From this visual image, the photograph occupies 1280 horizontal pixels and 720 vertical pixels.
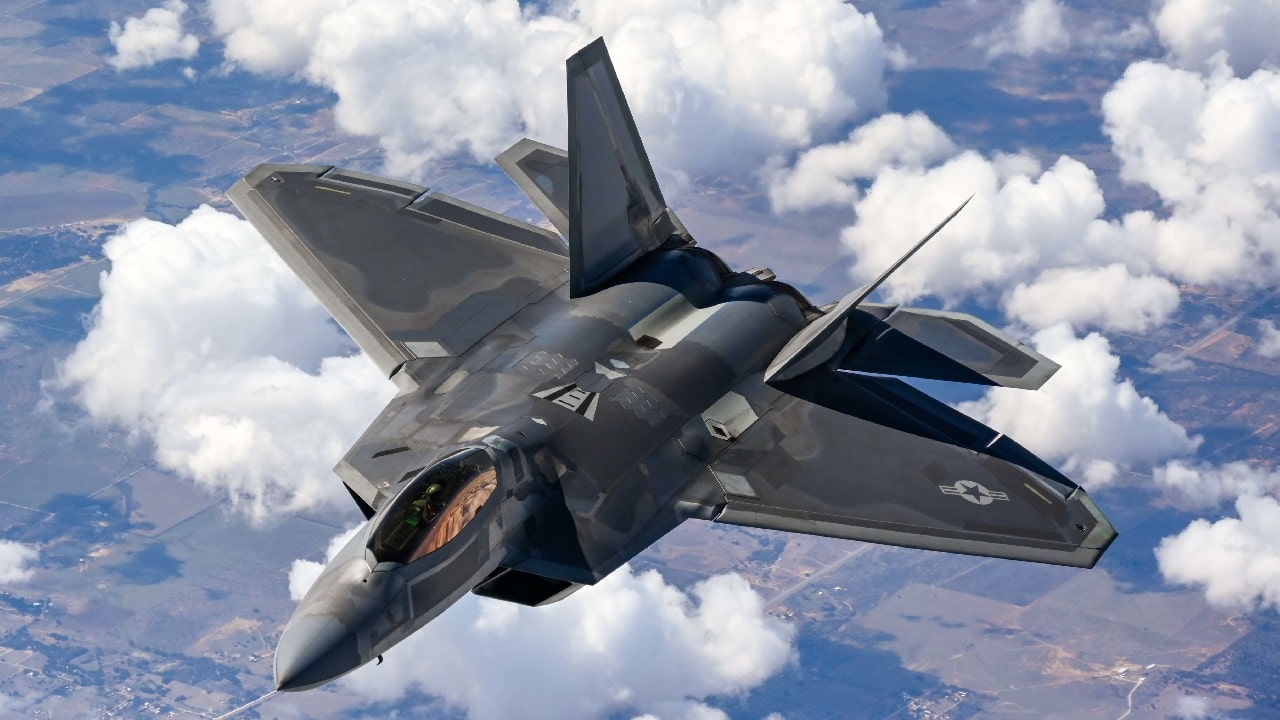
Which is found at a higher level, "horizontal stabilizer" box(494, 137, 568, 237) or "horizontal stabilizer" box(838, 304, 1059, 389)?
"horizontal stabilizer" box(494, 137, 568, 237)

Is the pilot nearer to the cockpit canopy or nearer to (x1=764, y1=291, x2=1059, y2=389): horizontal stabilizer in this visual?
the cockpit canopy

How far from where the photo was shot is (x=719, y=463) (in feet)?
76.9

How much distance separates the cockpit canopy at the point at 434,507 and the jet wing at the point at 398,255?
5.70m

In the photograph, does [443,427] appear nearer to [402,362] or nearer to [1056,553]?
[402,362]

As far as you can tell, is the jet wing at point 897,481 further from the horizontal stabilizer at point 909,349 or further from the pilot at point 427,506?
the pilot at point 427,506

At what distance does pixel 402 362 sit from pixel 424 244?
4.39 metres

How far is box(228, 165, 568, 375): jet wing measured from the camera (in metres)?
26.0

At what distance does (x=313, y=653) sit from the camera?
55.6 feet

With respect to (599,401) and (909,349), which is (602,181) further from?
(909,349)

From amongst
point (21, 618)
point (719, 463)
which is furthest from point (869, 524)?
point (21, 618)

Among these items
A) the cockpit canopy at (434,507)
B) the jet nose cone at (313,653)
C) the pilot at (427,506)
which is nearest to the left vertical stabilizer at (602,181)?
the cockpit canopy at (434,507)

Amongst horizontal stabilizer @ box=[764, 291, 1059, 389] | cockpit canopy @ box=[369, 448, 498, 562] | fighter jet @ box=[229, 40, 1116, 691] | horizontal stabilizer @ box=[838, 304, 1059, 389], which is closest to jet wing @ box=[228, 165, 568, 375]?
fighter jet @ box=[229, 40, 1116, 691]

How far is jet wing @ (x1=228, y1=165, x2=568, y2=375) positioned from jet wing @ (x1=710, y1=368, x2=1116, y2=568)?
6389 mm

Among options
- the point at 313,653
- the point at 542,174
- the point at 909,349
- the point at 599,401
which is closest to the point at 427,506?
the point at 313,653
